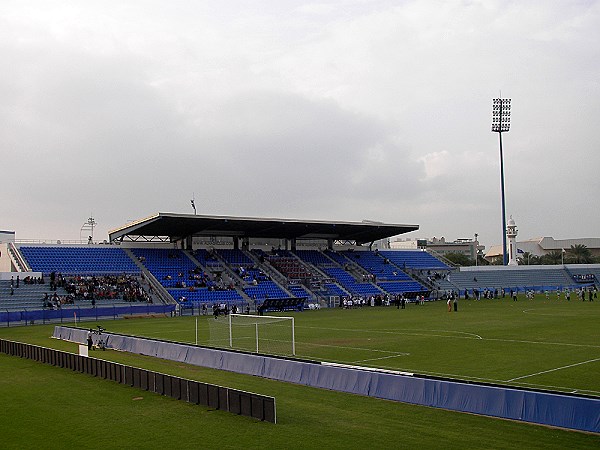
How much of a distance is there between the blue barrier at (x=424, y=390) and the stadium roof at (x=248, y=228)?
125 feet

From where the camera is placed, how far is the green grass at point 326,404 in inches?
578

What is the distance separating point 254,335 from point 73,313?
2654cm

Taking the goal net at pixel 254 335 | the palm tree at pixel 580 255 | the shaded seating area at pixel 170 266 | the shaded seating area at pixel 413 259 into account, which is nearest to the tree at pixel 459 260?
the palm tree at pixel 580 255

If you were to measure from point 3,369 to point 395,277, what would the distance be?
199ft

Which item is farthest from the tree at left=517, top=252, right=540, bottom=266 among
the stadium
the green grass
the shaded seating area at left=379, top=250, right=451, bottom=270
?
the green grass

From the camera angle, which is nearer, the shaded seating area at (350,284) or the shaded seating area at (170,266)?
the shaded seating area at (170,266)

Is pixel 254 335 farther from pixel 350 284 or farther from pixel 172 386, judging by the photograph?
pixel 350 284

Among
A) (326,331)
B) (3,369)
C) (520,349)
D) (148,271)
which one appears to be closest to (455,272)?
(148,271)

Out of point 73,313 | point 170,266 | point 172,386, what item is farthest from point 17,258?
point 172,386

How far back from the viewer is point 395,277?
81875 mm

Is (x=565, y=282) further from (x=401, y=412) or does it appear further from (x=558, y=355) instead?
(x=401, y=412)

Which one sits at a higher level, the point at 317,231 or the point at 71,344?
the point at 317,231

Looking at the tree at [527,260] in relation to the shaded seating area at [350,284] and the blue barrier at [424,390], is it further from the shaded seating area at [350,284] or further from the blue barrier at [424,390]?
the blue barrier at [424,390]

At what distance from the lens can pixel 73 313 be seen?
5300 centimetres
